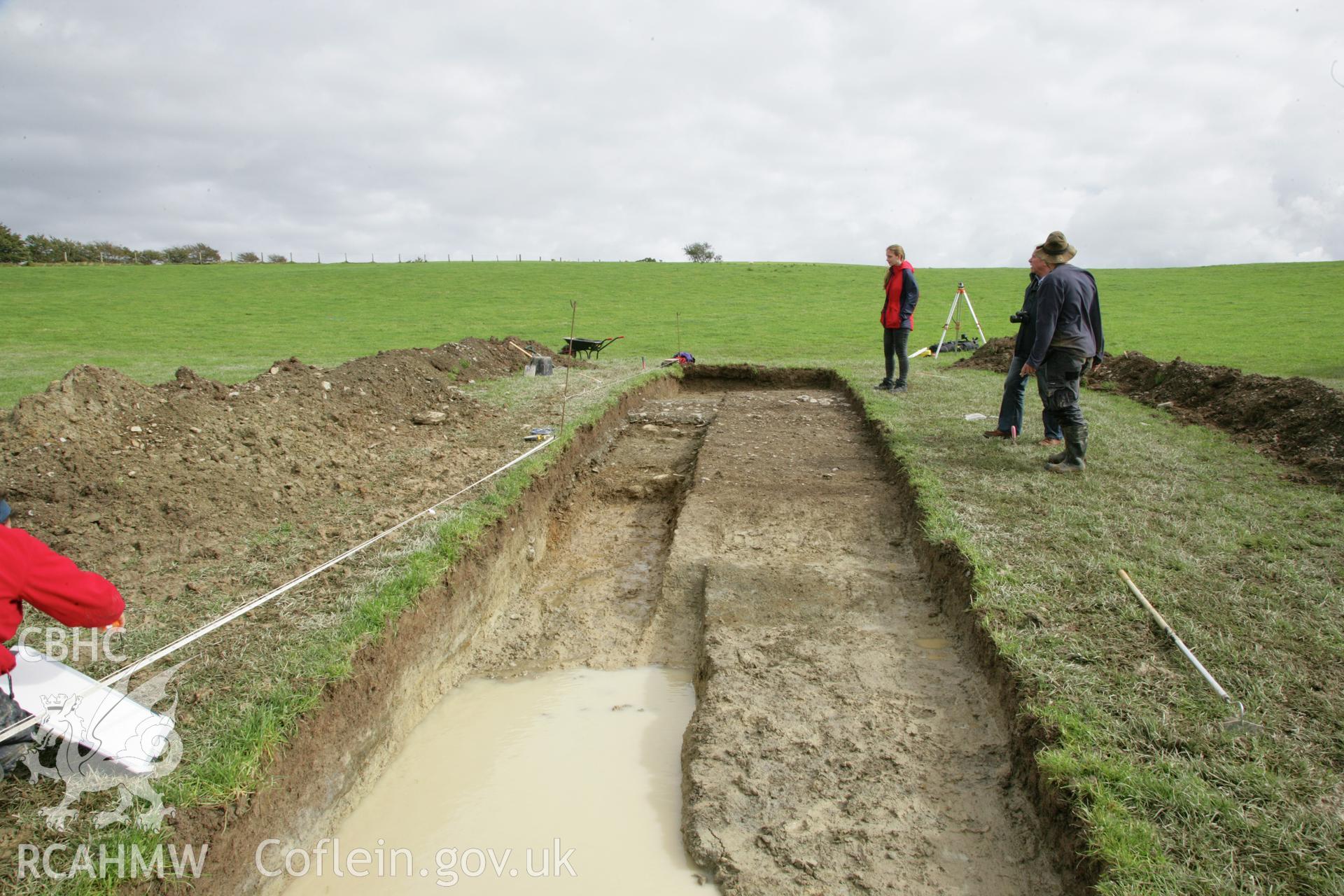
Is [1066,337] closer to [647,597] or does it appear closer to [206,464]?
[647,597]

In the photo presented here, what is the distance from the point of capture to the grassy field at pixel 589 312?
16516 mm

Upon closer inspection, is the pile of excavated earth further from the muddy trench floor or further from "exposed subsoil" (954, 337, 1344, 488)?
"exposed subsoil" (954, 337, 1344, 488)

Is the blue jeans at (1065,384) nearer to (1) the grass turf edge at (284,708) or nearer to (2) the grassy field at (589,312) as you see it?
(1) the grass turf edge at (284,708)

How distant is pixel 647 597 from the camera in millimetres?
5281

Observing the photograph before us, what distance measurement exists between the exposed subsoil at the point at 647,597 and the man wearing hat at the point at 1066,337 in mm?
1429

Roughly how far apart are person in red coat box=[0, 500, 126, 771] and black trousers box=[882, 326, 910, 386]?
9131 millimetres

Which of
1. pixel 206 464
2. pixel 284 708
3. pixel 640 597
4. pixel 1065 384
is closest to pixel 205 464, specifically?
pixel 206 464

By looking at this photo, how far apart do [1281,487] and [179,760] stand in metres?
7.28

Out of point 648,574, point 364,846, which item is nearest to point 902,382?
point 648,574

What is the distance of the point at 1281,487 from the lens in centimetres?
564

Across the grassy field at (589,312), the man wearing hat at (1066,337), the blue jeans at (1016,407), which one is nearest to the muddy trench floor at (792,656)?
the blue jeans at (1016,407)

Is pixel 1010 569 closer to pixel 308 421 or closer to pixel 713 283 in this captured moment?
pixel 308 421

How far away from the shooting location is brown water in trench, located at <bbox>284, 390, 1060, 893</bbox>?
281cm

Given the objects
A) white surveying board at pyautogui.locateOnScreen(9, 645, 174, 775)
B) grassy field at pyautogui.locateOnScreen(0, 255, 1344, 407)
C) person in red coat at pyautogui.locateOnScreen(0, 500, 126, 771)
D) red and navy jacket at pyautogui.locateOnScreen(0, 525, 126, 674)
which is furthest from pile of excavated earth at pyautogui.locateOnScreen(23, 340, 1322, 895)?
grassy field at pyautogui.locateOnScreen(0, 255, 1344, 407)
